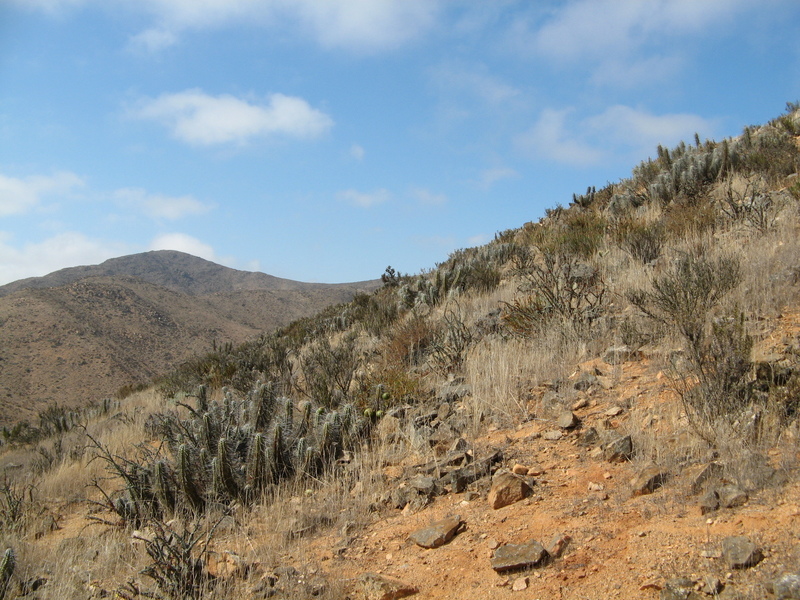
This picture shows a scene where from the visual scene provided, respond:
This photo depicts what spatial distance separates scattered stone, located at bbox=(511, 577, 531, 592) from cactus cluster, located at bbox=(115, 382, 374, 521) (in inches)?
97.7

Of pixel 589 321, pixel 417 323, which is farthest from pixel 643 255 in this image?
pixel 417 323

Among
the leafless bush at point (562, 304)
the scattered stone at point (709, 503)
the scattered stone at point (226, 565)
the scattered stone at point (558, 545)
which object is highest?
the leafless bush at point (562, 304)

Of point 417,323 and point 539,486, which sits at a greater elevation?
point 417,323

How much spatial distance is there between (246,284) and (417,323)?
80.7 meters

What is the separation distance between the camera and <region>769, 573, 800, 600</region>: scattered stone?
6.73 feet

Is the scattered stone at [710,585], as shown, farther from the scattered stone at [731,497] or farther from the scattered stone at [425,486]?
the scattered stone at [425,486]

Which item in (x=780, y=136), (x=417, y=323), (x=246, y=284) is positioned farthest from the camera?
(x=246, y=284)

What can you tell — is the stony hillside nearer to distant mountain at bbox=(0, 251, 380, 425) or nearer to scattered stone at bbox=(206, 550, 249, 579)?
scattered stone at bbox=(206, 550, 249, 579)

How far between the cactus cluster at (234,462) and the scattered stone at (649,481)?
2.64 meters

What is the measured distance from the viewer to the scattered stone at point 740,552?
2.32m

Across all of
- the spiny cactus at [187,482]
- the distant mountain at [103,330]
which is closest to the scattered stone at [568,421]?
the spiny cactus at [187,482]

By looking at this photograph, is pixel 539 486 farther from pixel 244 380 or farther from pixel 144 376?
pixel 144 376

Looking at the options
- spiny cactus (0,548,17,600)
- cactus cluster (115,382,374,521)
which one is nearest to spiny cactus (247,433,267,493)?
cactus cluster (115,382,374,521)

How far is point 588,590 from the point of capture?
2490 mm
